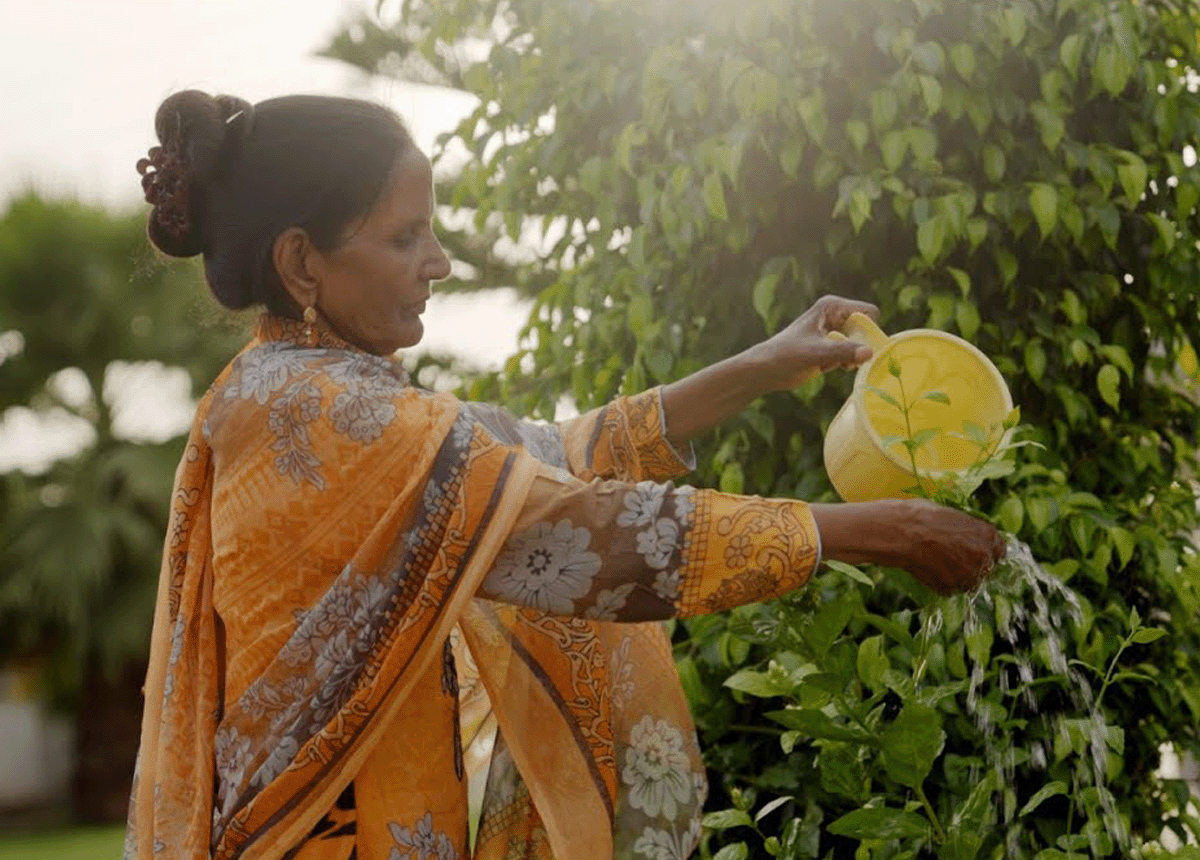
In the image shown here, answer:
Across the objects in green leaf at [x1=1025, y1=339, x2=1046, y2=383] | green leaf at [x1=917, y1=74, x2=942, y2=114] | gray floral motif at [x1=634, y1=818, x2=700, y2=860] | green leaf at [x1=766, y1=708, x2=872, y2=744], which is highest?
green leaf at [x1=917, y1=74, x2=942, y2=114]

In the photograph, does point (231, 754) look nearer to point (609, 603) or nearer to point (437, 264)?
point (609, 603)

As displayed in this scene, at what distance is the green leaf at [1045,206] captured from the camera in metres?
2.43

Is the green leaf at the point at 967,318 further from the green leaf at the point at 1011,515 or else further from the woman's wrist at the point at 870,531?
the woman's wrist at the point at 870,531

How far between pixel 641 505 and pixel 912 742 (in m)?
0.44

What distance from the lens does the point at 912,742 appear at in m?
1.75

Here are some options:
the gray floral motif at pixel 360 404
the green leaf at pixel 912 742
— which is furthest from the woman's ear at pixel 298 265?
the green leaf at pixel 912 742

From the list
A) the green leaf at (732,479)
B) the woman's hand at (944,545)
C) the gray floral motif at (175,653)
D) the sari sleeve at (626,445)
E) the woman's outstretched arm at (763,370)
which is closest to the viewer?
the woman's hand at (944,545)

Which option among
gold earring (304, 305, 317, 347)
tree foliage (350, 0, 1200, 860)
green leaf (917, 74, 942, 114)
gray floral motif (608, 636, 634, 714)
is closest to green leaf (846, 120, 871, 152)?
tree foliage (350, 0, 1200, 860)

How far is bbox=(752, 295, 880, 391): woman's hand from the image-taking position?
2.00 metres

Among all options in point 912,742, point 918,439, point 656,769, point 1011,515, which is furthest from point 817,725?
point 1011,515

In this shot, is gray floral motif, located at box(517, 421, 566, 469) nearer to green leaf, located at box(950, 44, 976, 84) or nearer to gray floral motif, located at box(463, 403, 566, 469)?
gray floral motif, located at box(463, 403, 566, 469)

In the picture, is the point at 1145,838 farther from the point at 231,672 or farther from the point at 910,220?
the point at 231,672

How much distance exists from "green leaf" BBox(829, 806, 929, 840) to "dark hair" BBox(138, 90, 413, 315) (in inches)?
33.2

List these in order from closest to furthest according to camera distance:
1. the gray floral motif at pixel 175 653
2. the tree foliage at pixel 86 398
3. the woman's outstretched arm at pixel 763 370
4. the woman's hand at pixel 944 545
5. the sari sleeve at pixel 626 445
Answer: the woman's hand at pixel 944 545 → the gray floral motif at pixel 175 653 → the woman's outstretched arm at pixel 763 370 → the sari sleeve at pixel 626 445 → the tree foliage at pixel 86 398
